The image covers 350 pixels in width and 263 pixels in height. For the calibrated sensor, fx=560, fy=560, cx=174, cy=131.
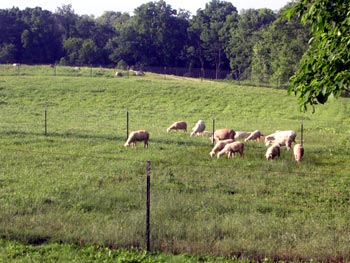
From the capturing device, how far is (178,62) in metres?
93.2

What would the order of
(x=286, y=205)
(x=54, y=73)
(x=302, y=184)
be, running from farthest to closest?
(x=54, y=73), (x=302, y=184), (x=286, y=205)

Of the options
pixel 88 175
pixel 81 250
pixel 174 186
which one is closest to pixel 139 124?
pixel 88 175

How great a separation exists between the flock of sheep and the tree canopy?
10.4 metres

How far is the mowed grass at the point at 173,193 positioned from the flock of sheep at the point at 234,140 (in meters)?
0.38

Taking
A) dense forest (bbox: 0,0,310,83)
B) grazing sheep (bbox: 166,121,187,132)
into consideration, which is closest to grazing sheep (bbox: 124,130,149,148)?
grazing sheep (bbox: 166,121,187,132)

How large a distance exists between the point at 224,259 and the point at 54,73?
51665 mm

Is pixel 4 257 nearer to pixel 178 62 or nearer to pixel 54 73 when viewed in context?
pixel 54 73

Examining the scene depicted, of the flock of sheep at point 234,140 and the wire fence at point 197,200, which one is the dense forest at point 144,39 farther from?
the wire fence at point 197,200

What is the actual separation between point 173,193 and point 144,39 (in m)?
80.8

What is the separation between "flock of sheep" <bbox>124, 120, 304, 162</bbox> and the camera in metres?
17.8

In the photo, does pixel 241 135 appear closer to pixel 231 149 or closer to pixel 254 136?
pixel 254 136

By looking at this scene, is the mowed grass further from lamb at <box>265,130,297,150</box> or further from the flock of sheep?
lamb at <box>265,130,297,150</box>

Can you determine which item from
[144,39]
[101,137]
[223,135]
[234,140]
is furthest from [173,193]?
[144,39]

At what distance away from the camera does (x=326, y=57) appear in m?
6.97
